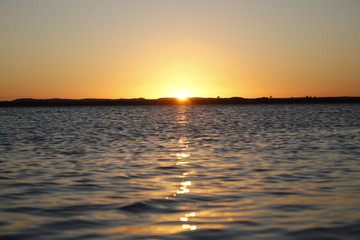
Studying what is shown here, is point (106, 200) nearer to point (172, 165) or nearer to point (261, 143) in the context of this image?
point (172, 165)

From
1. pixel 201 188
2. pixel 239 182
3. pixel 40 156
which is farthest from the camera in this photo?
pixel 40 156

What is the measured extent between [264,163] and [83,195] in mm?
8581

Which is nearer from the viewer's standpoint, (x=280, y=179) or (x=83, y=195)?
(x=83, y=195)

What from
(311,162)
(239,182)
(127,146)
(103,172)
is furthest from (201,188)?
(127,146)

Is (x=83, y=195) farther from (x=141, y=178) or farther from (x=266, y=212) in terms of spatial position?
(x=266, y=212)

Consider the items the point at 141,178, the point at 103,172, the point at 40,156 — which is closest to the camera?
the point at 141,178

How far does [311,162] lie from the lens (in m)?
19.1

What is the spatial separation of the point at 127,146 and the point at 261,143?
7893 millimetres

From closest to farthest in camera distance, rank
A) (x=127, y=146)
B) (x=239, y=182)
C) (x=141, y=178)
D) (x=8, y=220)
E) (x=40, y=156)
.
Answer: (x=8, y=220) → (x=239, y=182) → (x=141, y=178) → (x=40, y=156) → (x=127, y=146)

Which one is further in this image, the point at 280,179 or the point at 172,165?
the point at 172,165

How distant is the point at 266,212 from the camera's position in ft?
34.4

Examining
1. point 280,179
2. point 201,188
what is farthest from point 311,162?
point 201,188

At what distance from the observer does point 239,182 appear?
14.5 metres

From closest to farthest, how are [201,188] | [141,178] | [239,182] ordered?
[201,188]
[239,182]
[141,178]
